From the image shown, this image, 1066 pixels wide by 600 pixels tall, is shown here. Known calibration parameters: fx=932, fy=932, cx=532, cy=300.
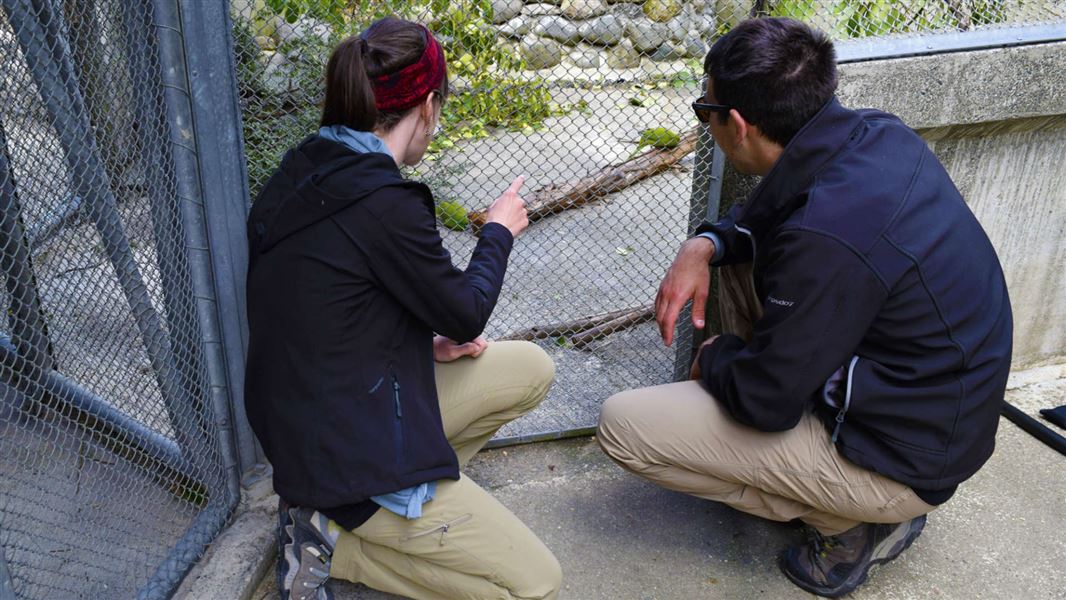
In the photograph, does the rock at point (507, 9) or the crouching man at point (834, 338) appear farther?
the rock at point (507, 9)

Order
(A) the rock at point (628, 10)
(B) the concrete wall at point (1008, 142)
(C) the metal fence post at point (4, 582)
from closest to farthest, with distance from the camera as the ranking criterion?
(C) the metal fence post at point (4, 582), (B) the concrete wall at point (1008, 142), (A) the rock at point (628, 10)

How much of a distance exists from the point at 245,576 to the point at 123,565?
1.01 ft

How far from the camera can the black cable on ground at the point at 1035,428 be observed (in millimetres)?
3250

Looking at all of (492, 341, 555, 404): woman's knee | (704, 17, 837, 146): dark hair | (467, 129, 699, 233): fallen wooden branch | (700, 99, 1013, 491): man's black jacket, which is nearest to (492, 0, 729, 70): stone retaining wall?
(467, 129, 699, 233): fallen wooden branch

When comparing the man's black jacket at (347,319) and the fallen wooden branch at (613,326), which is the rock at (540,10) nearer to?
the fallen wooden branch at (613,326)

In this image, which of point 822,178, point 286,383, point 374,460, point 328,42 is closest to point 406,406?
point 374,460

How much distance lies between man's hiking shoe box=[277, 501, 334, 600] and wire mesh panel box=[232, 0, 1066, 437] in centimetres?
106

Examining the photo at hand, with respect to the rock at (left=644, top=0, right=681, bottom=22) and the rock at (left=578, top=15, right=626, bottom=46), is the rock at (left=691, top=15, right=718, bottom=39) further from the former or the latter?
the rock at (left=578, top=15, right=626, bottom=46)

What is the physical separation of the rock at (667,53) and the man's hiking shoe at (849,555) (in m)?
2.19

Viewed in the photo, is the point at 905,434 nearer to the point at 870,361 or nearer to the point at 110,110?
the point at 870,361

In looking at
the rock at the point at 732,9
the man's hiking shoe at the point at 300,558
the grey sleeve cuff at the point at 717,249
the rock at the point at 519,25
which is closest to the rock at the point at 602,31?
the rock at the point at 519,25

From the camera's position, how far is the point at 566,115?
3.88 m


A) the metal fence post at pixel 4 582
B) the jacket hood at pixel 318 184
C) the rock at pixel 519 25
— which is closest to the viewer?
the metal fence post at pixel 4 582

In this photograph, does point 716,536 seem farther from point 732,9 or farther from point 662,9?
point 662,9
